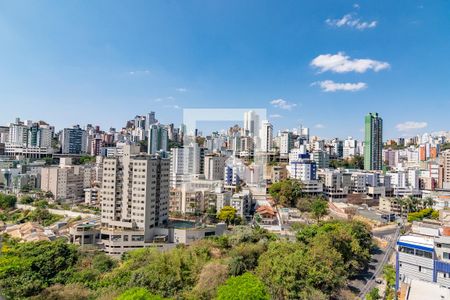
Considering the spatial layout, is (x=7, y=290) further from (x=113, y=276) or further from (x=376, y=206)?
(x=376, y=206)

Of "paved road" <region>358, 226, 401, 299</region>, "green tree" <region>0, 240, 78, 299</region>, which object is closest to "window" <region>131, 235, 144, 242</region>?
"green tree" <region>0, 240, 78, 299</region>

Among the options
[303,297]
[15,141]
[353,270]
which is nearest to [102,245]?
[303,297]

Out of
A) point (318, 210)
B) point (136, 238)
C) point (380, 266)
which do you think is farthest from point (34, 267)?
point (318, 210)

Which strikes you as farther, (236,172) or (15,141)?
(15,141)

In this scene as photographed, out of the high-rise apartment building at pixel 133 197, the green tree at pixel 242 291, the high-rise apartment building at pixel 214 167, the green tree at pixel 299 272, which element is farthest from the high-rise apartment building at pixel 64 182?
the green tree at pixel 242 291

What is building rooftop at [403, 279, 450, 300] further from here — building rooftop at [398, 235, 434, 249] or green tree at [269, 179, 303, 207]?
green tree at [269, 179, 303, 207]

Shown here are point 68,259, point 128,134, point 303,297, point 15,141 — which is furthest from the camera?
point 128,134
